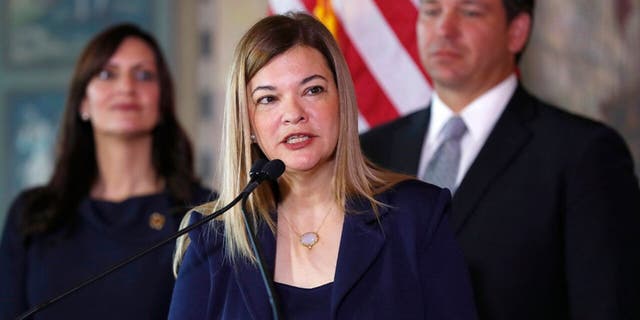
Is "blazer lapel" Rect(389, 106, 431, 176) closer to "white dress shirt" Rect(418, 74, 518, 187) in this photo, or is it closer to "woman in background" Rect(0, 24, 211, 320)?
"white dress shirt" Rect(418, 74, 518, 187)

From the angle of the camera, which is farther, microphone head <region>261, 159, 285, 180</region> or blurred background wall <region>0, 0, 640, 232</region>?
blurred background wall <region>0, 0, 640, 232</region>

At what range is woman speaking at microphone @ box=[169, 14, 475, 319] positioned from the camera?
1.90 m

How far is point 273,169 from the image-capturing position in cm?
186

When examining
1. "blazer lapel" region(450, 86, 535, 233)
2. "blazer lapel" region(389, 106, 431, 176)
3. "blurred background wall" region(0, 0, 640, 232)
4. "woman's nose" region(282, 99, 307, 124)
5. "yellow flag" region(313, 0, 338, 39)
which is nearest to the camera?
"woman's nose" region(282, 99, 307, 124)

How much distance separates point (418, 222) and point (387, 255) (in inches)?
3.5

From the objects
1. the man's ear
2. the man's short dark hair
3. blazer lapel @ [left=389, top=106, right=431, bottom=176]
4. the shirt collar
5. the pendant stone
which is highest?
the man's short dark hair

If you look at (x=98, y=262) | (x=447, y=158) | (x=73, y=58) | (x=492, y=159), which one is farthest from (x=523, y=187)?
(x=73, y=58)

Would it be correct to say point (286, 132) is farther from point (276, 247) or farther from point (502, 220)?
point (502, 220)

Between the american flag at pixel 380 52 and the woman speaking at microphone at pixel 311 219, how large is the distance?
4.16 ft

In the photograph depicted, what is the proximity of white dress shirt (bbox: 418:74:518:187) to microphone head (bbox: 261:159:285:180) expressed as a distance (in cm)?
89

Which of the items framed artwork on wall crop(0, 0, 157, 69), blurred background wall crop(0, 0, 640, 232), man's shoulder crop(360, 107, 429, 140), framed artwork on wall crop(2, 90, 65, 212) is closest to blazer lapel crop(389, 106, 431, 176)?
man's shoulder crop(360, 107, 429, 140)

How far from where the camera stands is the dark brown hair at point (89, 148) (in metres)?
3.05

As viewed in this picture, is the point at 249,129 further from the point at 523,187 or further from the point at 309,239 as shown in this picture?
the point at 523,187

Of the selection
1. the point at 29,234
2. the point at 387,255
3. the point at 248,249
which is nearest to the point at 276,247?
the point at 248,249
